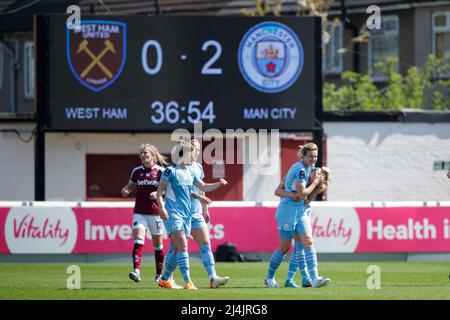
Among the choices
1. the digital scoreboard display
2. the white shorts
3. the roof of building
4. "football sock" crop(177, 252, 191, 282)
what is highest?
the roof of building

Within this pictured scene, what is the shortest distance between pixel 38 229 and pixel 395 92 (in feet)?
57.6

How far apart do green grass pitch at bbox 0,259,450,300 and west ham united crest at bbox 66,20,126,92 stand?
15.6ft

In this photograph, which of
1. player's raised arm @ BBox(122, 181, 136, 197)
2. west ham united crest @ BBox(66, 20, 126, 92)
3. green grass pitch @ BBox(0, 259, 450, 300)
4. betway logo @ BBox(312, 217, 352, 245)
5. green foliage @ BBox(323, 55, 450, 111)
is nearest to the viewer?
green grass pitch @ BBox(0, 259, 450, 300)

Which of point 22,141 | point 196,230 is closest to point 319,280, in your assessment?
point 196,230

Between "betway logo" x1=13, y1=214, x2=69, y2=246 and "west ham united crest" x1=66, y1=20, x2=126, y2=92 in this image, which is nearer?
"betway logo" x1=13, y1=214, x2=69, y2=246

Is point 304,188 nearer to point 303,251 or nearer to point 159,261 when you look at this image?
point 303,251

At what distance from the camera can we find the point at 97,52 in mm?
25453

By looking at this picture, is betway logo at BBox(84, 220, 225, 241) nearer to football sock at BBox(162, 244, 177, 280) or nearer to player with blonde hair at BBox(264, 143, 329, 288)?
football sock at BBox(162, 244, 177, 280)

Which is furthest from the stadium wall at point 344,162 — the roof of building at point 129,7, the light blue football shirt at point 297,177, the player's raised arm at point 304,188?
the player's raised arm at point 304,188

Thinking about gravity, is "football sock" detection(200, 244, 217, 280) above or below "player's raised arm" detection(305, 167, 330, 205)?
below

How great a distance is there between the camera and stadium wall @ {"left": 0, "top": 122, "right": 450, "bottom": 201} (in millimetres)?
30938

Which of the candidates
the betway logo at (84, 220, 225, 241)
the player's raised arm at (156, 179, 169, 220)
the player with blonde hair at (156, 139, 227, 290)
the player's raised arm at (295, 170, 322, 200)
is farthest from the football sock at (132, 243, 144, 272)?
the betway logo at (84, 220, 225, 241)

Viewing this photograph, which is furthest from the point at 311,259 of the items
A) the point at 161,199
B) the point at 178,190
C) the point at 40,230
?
the point at 40,230
